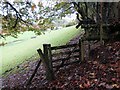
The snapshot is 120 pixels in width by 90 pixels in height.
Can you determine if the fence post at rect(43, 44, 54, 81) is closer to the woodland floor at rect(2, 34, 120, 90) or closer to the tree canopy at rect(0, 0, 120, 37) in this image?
the woodland floor at rect(2, 34, 120, 90)

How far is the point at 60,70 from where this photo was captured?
11.1 metres

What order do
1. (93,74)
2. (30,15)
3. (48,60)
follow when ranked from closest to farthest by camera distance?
(93,74) → (48,60) → (30,15)

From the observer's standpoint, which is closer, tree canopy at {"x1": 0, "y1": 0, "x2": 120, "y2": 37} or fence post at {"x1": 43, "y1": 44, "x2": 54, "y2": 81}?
fence post at {"x1": 43, "y1": 44, "x2": 54, "y2": 81}

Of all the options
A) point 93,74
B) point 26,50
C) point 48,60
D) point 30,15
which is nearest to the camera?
point 93,74

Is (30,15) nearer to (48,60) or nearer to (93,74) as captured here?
(48,60)

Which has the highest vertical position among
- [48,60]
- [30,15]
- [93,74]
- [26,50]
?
[30,15]

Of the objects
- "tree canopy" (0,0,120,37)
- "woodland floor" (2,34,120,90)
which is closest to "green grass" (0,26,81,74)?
"tree canopy" (0,0,120,37)

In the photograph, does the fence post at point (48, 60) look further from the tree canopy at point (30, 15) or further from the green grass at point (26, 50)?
the green grass at point (26, 50)

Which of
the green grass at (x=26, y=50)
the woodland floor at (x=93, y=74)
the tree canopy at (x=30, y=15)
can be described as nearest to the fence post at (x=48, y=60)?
the woodland floor at (x=93, y=74)

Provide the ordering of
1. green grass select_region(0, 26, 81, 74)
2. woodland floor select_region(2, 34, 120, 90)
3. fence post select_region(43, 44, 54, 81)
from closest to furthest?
woodland floor select_region(2, 34, 120, 90) → fence post select_region(43, 44, 54, 81) → green grass select_region(0, 26, 81, 74)

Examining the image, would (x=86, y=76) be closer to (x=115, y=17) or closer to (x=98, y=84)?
(x=98, y=84)

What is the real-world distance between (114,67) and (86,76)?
0.99 metres

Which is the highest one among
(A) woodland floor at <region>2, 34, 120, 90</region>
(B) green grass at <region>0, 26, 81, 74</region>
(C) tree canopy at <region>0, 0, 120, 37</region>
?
(C) tree canopy at <region>0, 0, 120, 37</region>

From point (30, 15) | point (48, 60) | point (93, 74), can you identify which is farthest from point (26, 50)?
point (93, 74)
